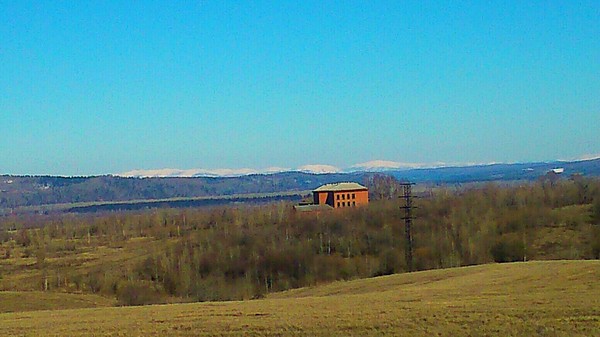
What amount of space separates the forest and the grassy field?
29.8 meters

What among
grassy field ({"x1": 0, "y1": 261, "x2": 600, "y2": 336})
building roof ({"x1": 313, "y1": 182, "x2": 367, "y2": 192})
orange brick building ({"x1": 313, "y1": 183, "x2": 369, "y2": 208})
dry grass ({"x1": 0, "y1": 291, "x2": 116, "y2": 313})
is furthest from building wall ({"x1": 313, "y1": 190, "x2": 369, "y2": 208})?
grassy field ({"x1": 0, "y1": 261, "x2": 600, "y2": 336})

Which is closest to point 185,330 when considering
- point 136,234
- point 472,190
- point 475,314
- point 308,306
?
point 308,306

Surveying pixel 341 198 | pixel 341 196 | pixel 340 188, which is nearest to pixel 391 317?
pixel 341 198

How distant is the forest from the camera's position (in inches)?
2616

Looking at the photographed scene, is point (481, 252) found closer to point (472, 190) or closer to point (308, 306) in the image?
point (472, 190)

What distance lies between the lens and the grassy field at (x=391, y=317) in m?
19.1

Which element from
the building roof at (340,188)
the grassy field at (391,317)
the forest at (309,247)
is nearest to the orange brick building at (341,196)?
the building roof at (340,188)

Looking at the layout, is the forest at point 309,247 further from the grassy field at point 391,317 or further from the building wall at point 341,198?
the grassy field at point 391,317

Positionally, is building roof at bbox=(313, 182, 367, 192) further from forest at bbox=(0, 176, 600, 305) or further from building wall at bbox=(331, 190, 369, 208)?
forest at bbox=(0, 176, 600, 305)

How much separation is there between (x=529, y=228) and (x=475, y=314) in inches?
2405

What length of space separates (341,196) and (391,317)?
10667 centimetres

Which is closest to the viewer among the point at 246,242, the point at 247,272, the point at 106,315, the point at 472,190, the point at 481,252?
the point at 106,315

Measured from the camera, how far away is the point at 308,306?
1022 inches

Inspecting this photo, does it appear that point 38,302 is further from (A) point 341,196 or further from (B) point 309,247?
(A) point 341,196
